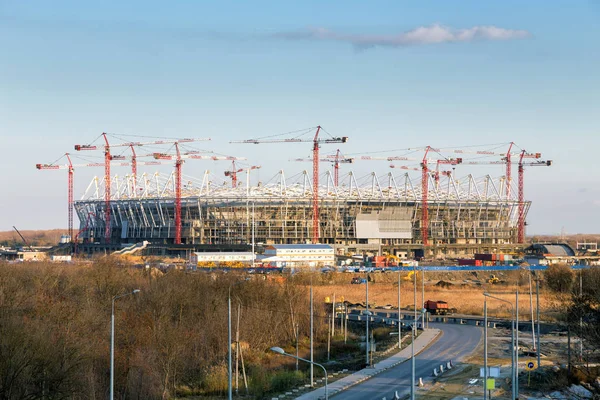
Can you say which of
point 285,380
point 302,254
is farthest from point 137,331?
point 302,254

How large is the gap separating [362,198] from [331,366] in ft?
288

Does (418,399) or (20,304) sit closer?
(418,399)

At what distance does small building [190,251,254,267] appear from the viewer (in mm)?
103312

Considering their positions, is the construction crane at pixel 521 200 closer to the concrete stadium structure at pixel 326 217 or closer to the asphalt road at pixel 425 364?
the concrete stadium structure at pixel 326 217

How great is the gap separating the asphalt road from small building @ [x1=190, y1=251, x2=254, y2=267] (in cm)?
4734

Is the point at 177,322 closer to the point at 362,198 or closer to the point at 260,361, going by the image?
the point at 260,361

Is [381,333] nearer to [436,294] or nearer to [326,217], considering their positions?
[436,294]

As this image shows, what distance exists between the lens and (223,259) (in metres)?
108

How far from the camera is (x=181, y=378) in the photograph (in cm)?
4147

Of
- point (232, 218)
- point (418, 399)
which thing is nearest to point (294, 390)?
point (418, 399)

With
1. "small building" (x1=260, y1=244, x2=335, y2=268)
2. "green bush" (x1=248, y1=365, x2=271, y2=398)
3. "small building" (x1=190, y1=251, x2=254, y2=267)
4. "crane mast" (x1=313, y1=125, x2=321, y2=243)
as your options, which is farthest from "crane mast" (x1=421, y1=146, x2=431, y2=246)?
"green bush" (x1=248, y1=365, x2=271, y2=398)

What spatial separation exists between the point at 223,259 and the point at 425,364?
220ft

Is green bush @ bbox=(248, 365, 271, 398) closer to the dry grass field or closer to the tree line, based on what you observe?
the tree line

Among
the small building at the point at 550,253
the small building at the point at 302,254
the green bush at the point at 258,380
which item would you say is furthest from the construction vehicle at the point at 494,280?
the green bush at the point at 258,380
